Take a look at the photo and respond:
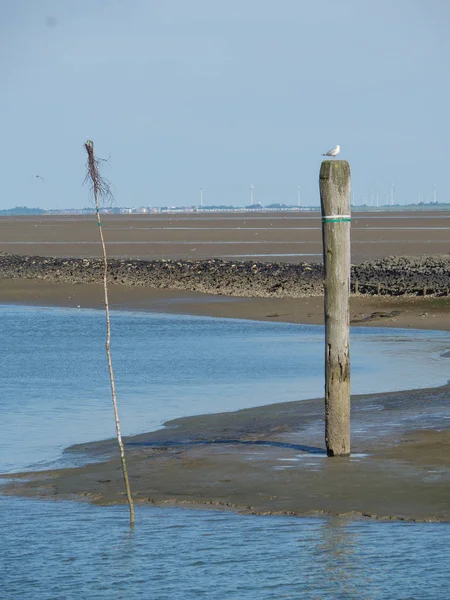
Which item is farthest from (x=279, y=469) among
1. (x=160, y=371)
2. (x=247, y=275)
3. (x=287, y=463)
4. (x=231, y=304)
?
(x=247, y=275)

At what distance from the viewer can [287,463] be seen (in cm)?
1220

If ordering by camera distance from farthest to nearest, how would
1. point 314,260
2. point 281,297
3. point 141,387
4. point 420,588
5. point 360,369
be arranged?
point 314,260 → point 281,297 → point 360,369 → point 141,387 → point 420,588

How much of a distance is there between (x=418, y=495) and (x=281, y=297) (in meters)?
24.3

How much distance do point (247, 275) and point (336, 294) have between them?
28.4 metres

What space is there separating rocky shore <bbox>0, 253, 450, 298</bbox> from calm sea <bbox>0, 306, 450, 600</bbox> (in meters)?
6.92

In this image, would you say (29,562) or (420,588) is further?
(29,562)

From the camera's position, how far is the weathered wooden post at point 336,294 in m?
12.0

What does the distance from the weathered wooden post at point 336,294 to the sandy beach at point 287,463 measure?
394 mm

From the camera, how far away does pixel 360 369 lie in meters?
20.4

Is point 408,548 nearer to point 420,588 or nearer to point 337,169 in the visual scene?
point 420,588

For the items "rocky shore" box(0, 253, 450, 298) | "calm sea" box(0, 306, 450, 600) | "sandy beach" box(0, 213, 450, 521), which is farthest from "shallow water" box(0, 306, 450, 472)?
"rocky shore" box(0, 253, 450, 298)

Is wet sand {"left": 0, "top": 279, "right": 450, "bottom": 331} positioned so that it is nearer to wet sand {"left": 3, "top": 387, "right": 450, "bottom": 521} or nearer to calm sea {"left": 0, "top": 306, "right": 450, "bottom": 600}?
calm sea {"left": 0, "top": 306, "right": 450, "bottom": 600}

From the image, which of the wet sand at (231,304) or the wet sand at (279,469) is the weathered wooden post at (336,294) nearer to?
the wet sand at (279,469)

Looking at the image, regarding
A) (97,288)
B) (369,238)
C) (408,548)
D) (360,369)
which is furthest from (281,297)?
(369,238)
